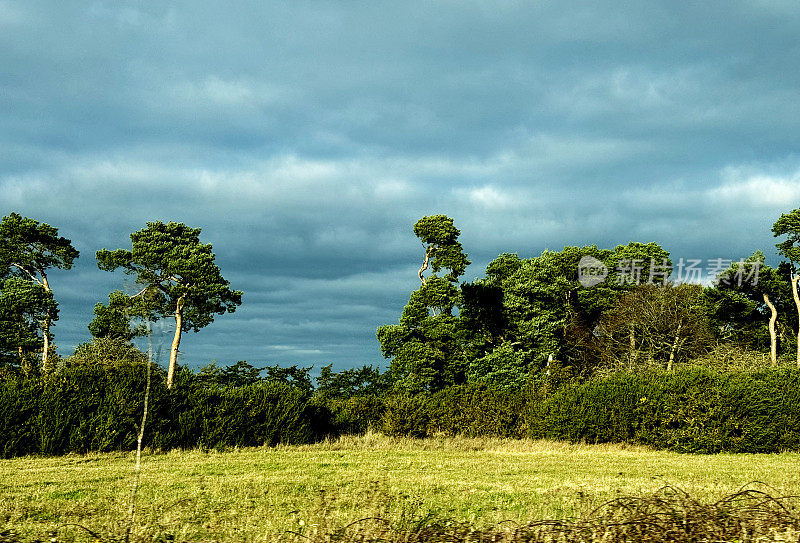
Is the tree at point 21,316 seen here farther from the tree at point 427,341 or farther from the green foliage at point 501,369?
the green foliage at point 501,369

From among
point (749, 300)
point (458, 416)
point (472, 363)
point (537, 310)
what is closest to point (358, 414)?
point (458, 416)

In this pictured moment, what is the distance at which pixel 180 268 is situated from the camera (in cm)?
3431

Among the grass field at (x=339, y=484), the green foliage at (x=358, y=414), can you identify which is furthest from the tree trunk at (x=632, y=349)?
the green foliage at (x=358, y=414)

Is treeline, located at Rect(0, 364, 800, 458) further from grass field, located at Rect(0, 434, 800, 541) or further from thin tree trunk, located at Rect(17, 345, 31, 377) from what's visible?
thin tree trunk, located at Rect(17, 345, 31, 377)

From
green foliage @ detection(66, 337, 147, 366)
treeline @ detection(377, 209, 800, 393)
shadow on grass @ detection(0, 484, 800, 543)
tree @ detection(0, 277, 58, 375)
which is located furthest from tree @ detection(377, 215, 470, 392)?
shadow on grass @ detection(0, 484, 800, 543)

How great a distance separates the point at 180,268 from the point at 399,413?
17.3 metres

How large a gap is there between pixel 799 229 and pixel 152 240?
38789mm

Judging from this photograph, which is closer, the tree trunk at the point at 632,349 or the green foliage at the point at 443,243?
the tree trunk at the point at 632,349

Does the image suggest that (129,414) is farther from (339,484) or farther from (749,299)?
(749,299)

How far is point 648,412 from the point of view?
65.6ft

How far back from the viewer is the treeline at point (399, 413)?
1725 centimetres

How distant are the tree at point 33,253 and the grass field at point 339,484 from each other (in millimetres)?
21340

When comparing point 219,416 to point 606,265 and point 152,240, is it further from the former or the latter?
point 606,265

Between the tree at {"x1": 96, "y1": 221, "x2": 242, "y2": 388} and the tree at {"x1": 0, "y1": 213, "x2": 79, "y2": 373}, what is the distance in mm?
3227
